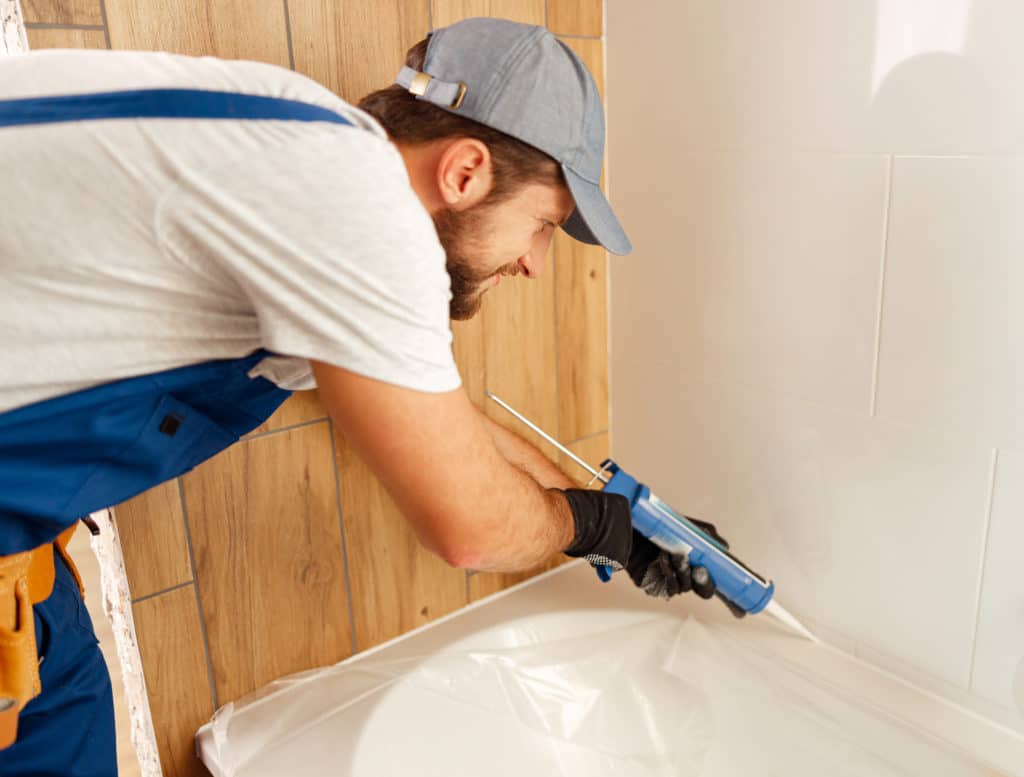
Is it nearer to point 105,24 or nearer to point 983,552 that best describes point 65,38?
point 105,24

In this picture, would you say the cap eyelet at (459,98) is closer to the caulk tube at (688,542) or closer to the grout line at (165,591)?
the caulk tube at (688,542)

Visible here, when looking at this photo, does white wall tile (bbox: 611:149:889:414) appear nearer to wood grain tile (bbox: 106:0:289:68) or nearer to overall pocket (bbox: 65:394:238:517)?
wood grain tile (bbox: 106:0:289:68)

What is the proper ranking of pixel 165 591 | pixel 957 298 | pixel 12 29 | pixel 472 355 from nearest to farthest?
pixel 12 29
pixel 957 298
pixel 165 591
pixel 472 355

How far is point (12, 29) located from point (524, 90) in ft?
2.06

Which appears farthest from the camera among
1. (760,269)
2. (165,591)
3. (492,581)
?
(492,581)

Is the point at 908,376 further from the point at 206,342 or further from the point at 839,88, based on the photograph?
the point at 206,342

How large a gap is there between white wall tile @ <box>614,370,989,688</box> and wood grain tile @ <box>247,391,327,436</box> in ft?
2.12

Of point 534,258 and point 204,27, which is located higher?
point 204,27

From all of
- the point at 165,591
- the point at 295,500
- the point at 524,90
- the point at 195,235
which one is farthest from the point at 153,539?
the point at 524,90

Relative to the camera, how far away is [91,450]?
2.49 feet

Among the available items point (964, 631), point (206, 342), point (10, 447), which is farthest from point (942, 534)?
point (10, 447)

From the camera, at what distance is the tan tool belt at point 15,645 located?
0.80 m

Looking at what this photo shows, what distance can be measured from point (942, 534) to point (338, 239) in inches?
38.2

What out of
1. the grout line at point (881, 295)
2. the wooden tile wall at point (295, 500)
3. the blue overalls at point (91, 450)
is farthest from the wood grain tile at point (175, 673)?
the grout line at point (881, 295)
